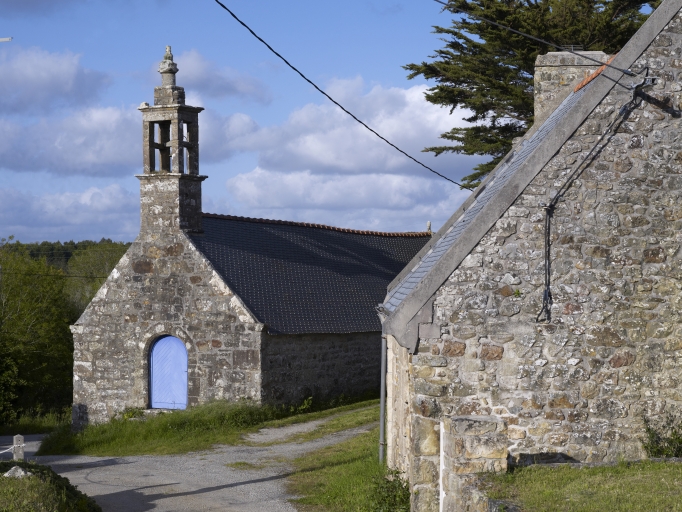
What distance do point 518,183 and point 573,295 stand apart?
1.36 metres

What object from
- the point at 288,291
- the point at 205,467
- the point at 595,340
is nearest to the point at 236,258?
the point at 288,291

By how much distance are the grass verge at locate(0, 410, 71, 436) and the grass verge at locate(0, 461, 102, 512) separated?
20.4m

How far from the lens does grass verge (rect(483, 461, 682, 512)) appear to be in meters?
6.62

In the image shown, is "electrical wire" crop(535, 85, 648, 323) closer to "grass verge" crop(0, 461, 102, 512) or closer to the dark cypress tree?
"grass verge" crop(0, 461, 102, 512)

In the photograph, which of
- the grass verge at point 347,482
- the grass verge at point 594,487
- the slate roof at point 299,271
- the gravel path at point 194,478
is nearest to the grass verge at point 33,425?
the slate roof at point 299,271

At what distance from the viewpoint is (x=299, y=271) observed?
72.4 feet

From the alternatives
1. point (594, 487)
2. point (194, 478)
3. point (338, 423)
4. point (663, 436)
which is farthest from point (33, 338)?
point (594, 487)

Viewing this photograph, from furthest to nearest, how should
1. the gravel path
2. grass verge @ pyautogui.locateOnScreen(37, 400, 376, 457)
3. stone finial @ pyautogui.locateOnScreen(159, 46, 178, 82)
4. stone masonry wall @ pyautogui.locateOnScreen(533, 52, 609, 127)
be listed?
stone finial @ pyautogui.locateOnScreen(159, 46, 178, 82)
grass verge @ pyautogui.locateOnScreen(37, 400, 376, 457)
stone masonry wall @ pyautogui.locateOnScreen(533, 52, 609, 127)
the gravel path

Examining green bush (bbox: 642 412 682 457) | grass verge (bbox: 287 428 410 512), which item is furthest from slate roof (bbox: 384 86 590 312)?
green bush (bbox: 642 412 682 457)

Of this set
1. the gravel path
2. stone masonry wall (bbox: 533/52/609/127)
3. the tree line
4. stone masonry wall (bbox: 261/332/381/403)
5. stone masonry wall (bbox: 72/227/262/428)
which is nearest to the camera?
the gravel path

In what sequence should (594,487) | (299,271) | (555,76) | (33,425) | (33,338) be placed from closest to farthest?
(594,487)
(555,76)
(299,271)
(33,425)
(33,338)

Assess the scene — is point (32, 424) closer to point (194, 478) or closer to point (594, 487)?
point (194, 478)

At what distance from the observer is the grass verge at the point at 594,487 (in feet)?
21.7

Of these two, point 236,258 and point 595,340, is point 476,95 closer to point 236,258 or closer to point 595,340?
point 236,258
